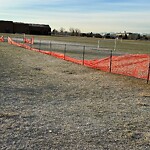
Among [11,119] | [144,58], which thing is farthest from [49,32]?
[11,119]

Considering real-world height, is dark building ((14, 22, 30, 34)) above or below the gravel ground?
below

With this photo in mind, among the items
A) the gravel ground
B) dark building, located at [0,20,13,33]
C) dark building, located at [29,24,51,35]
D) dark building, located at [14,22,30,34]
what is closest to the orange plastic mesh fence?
the gravel ground

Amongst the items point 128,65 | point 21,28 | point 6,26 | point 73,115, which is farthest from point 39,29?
point 73,115

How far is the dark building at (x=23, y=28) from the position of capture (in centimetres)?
13790

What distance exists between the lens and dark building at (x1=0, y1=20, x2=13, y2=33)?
137250 millimetres

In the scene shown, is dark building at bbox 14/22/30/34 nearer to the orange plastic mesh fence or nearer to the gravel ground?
the orange plastic mesh fence

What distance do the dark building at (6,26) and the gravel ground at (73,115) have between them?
129 metres

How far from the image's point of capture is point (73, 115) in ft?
25.7

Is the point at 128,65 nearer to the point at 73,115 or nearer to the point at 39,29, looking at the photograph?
the point at 73,115

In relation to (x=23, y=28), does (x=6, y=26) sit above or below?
above

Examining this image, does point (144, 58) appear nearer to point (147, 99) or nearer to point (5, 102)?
point (147, 99)

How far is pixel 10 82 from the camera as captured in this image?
40.4 feet

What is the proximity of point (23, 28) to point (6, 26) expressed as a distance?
9372 mm

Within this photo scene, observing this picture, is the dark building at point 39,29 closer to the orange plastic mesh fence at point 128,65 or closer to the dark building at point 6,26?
the dark building at point 6,26
